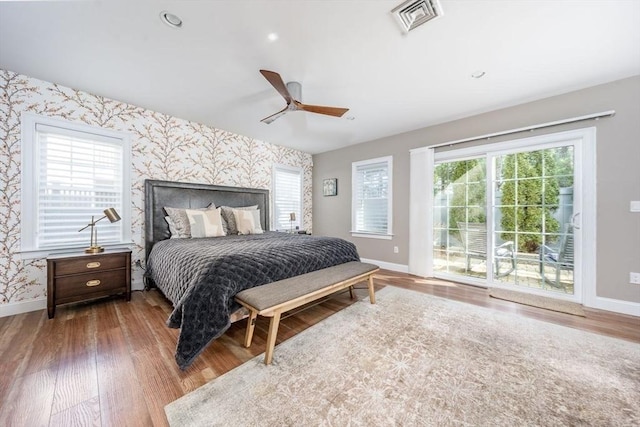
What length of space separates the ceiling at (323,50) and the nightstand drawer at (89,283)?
6.93 ft

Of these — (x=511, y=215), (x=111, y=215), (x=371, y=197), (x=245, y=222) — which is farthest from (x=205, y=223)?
(x=511, y=215)

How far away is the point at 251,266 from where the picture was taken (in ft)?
6.50

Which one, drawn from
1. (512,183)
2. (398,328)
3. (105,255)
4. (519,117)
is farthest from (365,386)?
(519,117)

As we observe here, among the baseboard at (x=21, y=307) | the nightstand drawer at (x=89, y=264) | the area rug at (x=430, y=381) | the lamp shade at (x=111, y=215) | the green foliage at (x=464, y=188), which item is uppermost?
the green foliage at (x=464, y=188)

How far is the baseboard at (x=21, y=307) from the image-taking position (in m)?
2.37

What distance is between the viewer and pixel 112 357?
1.72 metres

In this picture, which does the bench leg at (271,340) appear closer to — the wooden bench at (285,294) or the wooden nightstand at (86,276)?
the wooden bench at (285,294)

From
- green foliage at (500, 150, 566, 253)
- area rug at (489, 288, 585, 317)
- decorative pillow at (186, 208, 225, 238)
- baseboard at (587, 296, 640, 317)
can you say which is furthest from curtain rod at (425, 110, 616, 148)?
decorative pillow at (186, 208, 225, 238)

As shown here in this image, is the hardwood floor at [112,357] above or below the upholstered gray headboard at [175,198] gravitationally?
below

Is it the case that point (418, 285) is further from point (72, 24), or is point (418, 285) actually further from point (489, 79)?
point (72, 24)

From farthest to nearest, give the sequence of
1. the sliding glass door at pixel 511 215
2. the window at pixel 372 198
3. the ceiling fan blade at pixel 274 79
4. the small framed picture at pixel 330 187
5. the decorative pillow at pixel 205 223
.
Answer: the small framed picture at pixel 330 187 < the window at pixel 372 198 < the decorative pillow at pixel 205 223 < the sliding glass door at pixel 511 215 < the ceiling fan blade at pixel 274 79

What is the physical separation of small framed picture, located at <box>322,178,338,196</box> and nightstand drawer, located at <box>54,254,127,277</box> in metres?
3.72

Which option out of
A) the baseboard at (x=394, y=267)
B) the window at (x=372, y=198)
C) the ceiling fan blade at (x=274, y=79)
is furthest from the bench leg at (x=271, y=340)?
the window at (x=372, y=198)

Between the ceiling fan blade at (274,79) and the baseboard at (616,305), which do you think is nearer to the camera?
the ceiling fan blade at (274,79)
